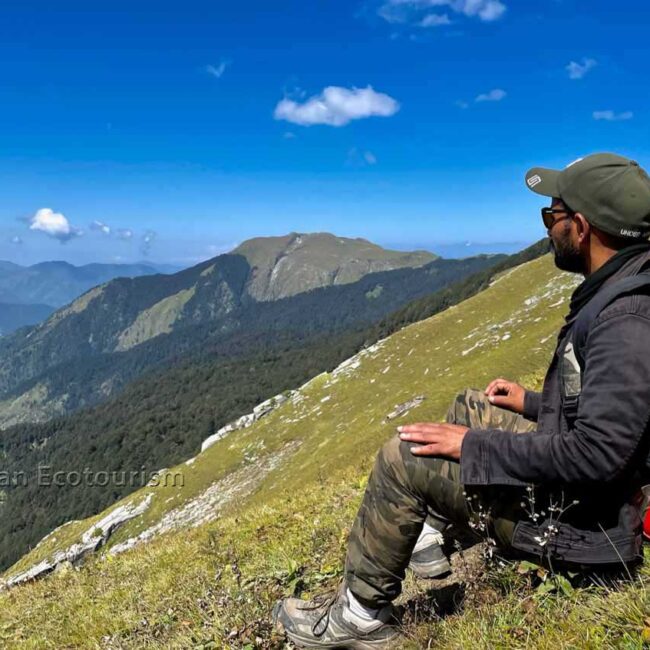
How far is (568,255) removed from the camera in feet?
13.3

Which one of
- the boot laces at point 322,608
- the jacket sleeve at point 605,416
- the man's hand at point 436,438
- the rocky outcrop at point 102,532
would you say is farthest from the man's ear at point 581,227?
the rocky outcrop at point 102,532

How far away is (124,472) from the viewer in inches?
7844

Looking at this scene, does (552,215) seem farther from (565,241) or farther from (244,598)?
(244,598)

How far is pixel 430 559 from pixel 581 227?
3520mm

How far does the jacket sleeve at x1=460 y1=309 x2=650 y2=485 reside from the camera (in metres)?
3.06

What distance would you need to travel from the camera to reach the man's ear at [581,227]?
380cm

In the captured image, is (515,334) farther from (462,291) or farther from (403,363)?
(462,291)

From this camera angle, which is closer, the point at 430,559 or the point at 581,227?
the point at 581,227

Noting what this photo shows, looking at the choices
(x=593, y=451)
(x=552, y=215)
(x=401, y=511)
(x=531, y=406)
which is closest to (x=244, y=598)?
(x=401, y=511)

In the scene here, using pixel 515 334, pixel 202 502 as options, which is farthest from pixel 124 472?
pixel 515 334

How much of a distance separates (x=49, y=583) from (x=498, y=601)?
367 inches

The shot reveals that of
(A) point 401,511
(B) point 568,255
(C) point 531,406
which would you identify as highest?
(B) point 568,255

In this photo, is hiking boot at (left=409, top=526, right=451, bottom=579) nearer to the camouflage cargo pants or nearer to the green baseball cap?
the camouflage cargo pants

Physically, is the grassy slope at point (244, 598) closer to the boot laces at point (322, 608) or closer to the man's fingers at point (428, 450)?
the boot laces at point (322, 608)
